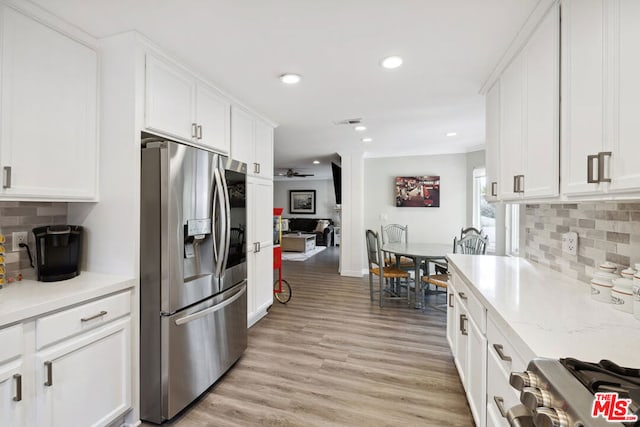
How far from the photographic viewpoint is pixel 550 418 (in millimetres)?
612

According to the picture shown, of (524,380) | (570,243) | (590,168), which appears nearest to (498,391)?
(524,380)

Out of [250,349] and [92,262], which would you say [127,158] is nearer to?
[92,262]

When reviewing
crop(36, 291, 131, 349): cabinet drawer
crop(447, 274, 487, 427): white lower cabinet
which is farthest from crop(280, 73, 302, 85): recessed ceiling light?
crop(447, 274, 487, 427): white lower cabinet

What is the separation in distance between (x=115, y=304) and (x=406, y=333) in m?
2.68

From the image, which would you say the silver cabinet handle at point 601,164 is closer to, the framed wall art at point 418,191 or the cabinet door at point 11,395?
the cabinet door at point 11,395

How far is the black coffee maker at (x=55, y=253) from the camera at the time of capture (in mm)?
1614

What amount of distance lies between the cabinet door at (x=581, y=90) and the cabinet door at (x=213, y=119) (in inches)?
90.1

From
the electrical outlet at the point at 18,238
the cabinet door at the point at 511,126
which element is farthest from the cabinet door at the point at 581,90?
the electrical outlet at the point at 18,238

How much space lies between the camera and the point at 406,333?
309 centimetres

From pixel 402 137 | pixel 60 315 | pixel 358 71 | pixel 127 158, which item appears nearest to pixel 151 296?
pixel 60 315

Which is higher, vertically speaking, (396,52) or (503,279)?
(396,52)

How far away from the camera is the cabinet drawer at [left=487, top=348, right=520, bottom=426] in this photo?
111 centimetres

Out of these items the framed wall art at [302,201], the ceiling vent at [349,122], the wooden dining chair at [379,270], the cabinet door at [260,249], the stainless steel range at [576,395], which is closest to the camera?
the stainless steel range at [576,395]

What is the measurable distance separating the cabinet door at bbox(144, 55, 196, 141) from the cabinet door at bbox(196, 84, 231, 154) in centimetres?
9
